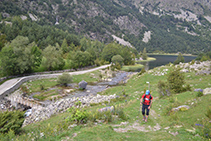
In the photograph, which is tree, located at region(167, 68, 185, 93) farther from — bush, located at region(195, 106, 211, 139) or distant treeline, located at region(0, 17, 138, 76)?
distant treeline, located at region(0, 17, 138, 76)

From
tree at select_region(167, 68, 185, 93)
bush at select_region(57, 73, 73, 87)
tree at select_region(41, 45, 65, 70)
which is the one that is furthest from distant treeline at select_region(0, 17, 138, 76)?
tree at select_region(167, 68, 185, 93)

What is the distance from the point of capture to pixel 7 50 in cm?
4069

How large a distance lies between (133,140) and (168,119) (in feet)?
16.2

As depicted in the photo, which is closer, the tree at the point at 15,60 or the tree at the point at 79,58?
the tree at the point at 15,60

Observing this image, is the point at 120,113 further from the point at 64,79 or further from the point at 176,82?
the point at 64,79

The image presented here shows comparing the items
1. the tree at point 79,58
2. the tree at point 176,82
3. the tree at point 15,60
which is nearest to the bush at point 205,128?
the tree at point 176,82

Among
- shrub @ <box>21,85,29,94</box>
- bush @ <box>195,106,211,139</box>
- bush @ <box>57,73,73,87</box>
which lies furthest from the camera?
bush @ <box>57,73,73,87</box>

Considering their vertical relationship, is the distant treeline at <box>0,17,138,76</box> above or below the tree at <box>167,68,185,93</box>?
above

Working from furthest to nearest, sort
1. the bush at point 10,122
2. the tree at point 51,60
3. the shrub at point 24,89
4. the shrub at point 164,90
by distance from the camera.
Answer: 1. the tree at point 51,60
2. the shrub at point 24,89
3. the shrub at point 164,90
4. the bush at point 10,122

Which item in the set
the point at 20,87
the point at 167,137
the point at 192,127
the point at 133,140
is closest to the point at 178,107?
the point at 192,127

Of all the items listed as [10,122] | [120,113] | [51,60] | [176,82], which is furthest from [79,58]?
[120,113]

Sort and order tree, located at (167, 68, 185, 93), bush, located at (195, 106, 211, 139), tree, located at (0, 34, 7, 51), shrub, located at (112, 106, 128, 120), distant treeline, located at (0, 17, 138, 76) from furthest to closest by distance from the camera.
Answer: tree, located at (0, 34, 7, 51)
distant treeline, located at (0, 17, 138, 76)
tree, located at (167, 68, 185, 93)
shrub, located at (112, 106, 128, 120)
bush, located at (195, 106, 211, 139)

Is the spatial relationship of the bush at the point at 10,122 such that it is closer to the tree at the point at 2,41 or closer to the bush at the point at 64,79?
the bush at the point at 64,79

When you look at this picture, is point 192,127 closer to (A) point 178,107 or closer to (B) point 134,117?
(A) point 178,107
